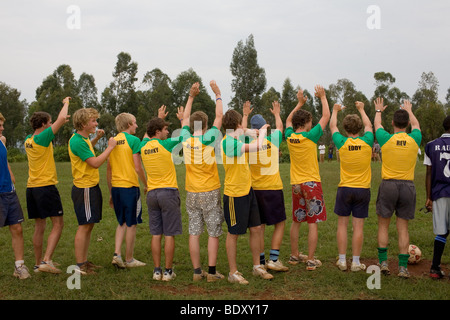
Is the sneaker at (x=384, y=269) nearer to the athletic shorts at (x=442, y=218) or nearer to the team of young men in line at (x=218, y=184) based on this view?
the team of young men in line at (x=218, y=184)

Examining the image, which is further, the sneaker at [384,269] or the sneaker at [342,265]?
the sneaker at [342,265]

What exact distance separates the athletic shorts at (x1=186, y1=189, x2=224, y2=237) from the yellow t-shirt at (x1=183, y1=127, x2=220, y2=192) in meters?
0.09

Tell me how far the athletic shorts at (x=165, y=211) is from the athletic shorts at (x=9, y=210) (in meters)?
2.05

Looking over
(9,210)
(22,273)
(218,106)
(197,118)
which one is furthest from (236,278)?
(9,210)

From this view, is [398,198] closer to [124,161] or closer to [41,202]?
[124,161]

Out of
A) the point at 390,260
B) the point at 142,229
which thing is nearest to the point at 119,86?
the point at 142,229

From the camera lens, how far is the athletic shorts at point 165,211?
20.2ft

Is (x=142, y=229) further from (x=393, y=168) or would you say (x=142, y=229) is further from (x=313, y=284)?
(x=393, y=168)

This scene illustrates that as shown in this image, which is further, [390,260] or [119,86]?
[119,86]

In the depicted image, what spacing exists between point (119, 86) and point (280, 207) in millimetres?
59815

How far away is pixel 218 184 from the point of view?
617 centimetres

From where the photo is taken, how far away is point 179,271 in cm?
668

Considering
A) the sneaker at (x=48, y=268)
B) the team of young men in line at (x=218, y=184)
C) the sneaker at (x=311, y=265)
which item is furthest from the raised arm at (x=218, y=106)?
the sneaker at (x=48, y=268)

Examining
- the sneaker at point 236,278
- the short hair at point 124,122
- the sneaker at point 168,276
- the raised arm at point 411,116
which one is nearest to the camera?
the sneaker at point 236,278
